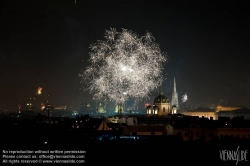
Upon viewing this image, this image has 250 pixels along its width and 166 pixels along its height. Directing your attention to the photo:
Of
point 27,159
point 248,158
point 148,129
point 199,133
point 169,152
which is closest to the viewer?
point 27,159

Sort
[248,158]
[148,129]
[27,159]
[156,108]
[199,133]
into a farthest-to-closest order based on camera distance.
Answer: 1. [156,108]
2. [148,129]
3. [199,133]
4. [248,158]
5. [27,159]

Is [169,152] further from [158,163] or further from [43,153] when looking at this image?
[43,153]

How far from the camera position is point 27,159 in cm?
2977

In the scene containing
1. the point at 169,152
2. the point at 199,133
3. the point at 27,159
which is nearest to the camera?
the point at 27,159

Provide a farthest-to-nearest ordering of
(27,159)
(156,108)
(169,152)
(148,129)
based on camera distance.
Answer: (156,108) → (148,129) → (169,152) → (27,159)

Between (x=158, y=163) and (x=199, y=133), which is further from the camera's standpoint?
(x=199, y=133)

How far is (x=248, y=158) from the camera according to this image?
33.0 metres

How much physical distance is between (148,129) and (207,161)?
135 ft

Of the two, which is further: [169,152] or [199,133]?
[199,133]

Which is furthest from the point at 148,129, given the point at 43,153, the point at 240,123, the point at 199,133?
the point at 43,153

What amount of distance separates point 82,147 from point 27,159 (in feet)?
20.1

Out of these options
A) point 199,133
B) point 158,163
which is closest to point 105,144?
point 158,163

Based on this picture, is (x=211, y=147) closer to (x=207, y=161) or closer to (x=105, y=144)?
(x=207, y=161)

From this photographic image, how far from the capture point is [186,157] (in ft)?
115
